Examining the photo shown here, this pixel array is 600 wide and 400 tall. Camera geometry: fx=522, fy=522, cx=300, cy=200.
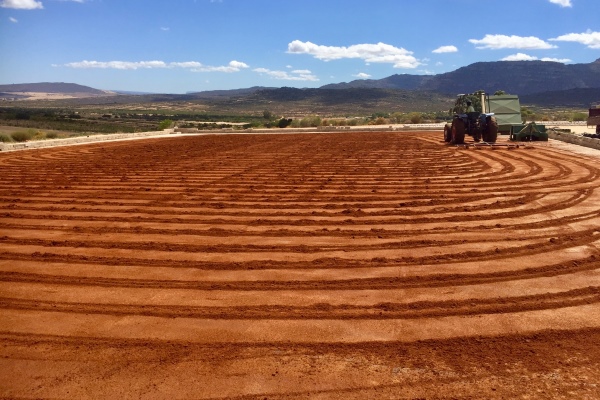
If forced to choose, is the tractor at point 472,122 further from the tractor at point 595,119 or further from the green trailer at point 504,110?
the tractor at point 595,119

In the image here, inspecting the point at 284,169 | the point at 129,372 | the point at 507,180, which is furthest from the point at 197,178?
the point at 129,372

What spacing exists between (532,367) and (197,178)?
12.0m

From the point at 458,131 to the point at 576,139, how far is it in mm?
5361

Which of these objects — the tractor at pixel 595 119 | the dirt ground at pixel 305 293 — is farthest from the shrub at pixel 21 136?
the tractor at pixel 595 119

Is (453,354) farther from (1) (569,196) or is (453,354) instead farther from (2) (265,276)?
(1) (569,196)

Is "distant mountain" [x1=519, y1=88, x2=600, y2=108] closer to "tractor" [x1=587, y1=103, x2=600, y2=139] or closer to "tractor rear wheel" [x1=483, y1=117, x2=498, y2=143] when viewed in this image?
"tractor" [x1=587, y1=103, x2=600, y2=139]

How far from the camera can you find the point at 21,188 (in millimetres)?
14164

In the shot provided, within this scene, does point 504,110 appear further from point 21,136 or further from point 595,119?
point 21,136

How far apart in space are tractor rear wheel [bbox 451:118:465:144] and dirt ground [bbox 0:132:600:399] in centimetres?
1130

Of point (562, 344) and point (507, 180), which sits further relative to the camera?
point (507, 180)

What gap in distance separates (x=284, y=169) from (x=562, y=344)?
1263cm

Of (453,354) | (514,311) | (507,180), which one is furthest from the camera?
(507,180)

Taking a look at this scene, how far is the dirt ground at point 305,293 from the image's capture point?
4.45 m

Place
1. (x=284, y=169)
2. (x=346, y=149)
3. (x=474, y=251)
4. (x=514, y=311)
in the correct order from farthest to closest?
(x=346, y=149) < (x=284, y=169) < (x=474, y=251) < (x=514, y=311)
